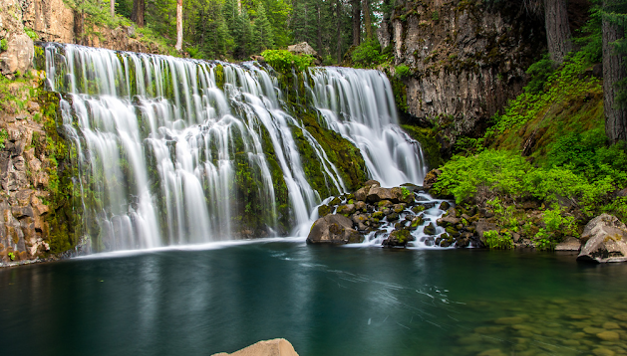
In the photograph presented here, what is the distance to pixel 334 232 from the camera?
11953mm

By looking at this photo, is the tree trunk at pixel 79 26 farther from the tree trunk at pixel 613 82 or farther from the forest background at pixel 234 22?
the tree trunk at pixel 613 82

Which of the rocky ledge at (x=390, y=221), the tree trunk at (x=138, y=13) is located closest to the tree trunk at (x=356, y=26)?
the tree trunk at (x=138, y=13)

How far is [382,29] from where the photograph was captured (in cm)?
2381

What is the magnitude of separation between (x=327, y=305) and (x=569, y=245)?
693cm

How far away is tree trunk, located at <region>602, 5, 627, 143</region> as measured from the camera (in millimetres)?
10469

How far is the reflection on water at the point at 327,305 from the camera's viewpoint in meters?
4.76

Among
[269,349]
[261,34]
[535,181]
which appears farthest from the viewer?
[261,34]

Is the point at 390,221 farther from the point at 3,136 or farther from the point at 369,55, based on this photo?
the point at 369,55

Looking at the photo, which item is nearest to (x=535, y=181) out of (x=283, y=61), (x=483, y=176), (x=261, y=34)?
(x=483, y=176)

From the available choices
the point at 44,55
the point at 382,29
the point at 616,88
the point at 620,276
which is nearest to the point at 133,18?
the point at 44,55

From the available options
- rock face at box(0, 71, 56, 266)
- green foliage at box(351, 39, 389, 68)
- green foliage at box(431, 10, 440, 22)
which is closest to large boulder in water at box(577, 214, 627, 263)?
rock face at box(0, 71, 56, 266)

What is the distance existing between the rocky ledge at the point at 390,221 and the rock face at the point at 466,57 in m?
8.32

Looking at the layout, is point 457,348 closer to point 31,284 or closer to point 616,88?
point 31,284

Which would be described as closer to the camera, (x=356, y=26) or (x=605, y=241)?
(x=605, y=241)
